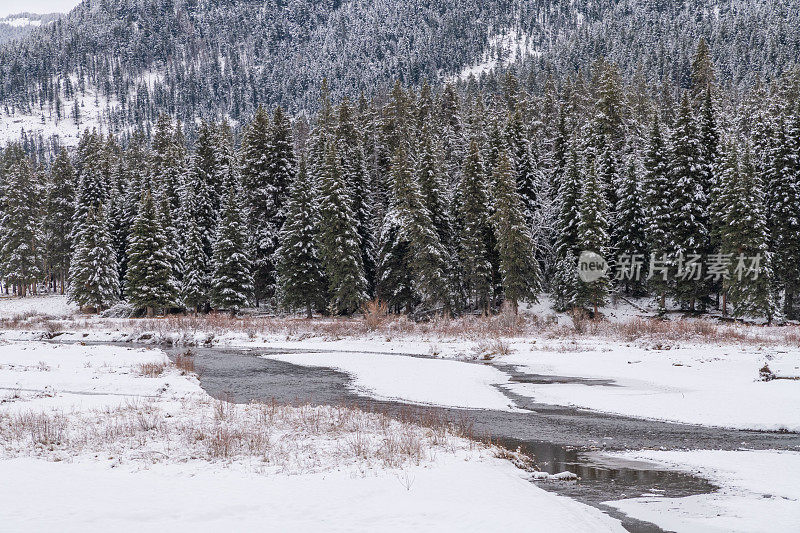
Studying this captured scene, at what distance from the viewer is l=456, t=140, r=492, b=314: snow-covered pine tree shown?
144 feet

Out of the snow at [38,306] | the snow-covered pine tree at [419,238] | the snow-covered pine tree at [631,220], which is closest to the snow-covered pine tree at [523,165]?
the snow-covered pine tree at [631,220]

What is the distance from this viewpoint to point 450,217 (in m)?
47.5

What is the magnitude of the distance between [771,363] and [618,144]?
116 ft

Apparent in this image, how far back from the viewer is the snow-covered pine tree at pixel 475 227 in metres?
43.9

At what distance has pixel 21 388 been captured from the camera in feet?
58.4

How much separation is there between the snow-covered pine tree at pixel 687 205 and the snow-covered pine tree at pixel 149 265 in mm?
42244

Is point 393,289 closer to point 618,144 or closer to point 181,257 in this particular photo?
point 181,257

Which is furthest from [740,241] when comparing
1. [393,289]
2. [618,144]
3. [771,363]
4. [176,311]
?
[176,311]

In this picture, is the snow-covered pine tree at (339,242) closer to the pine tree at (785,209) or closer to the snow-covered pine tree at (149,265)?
the snow-covered pine tree at (149,265)

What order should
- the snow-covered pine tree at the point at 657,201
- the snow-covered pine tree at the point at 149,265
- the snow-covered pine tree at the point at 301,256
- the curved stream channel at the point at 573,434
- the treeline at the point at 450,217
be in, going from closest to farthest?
the curved stream channel at the point at 573,434, the treeline at the point at 450,217, the snow-covered pine tree at the point at 657,201, the snow-covered pine tree at the point at 301,256, the snow-covered pine tree at the point at 149,265

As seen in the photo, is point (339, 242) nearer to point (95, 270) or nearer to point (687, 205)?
point (95, 270)

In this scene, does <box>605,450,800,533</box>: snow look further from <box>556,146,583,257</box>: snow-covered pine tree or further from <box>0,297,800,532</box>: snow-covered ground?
<box>556,146,583,257</box>: snow-covered pine tree

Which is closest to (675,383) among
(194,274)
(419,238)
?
(419,238)

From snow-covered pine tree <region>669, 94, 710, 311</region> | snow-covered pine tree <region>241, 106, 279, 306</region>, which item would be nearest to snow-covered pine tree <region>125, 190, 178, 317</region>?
snow-covered pine tree <region>241, 106, 279, 306</region>
